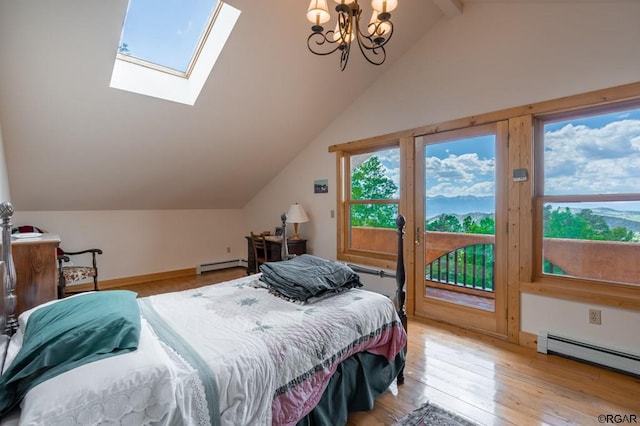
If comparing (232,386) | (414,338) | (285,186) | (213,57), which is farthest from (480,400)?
(285,186)

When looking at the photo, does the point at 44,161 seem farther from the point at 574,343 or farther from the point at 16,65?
the point at 574,343

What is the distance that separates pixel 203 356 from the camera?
1197mm

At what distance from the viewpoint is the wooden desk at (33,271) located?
237 cm

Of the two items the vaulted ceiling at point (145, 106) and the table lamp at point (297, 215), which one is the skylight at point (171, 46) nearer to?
the vaulted ceiling at point (145, 106)

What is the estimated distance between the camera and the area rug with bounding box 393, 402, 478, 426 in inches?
66.4

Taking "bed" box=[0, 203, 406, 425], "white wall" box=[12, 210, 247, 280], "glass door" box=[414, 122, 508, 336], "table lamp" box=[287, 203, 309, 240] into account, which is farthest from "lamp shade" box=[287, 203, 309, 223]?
"bed" box=[0, 203, 406, 425]

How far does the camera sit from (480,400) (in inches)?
75.0

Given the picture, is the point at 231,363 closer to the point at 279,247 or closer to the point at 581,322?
the point at 581,322

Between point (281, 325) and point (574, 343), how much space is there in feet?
7.92

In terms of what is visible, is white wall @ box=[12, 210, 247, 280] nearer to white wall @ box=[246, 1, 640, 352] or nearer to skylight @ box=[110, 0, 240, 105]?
skylight @ box=[110, 0, 240, 105]

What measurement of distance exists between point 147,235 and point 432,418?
15.4ft

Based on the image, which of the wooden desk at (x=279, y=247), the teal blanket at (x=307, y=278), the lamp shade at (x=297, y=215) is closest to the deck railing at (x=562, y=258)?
the teal blanket at (x=307, y=278)

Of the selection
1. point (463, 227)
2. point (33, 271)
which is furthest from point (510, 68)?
point (33, 271)

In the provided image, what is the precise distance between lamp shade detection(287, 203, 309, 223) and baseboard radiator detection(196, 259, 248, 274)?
2019mm
